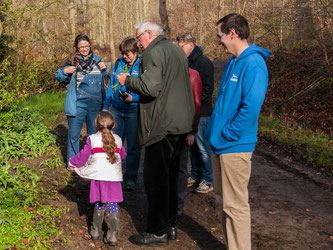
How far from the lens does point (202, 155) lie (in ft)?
18.7

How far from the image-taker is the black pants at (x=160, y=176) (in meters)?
3.87

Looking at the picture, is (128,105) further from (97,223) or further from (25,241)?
(25,241)

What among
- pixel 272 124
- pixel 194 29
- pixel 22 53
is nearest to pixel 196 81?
pixel 272 124

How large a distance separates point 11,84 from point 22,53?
12.2 feet

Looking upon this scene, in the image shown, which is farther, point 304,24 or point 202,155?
point 304,24

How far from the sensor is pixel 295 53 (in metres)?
16.2

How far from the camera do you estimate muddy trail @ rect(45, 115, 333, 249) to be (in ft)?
13.9

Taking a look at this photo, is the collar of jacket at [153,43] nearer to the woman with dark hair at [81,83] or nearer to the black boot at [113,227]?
the black boot at [113,227]

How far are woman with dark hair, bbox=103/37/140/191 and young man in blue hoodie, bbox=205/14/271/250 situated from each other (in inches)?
85.4

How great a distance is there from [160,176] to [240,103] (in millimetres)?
1206

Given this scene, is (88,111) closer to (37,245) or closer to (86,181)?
(86,181)

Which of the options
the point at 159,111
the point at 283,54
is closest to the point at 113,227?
the point at 159,111

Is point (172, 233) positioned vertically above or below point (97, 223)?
below

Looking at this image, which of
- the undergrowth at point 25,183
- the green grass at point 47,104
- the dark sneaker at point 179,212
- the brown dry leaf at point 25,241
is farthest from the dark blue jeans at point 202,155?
the green grass at point 47,104
